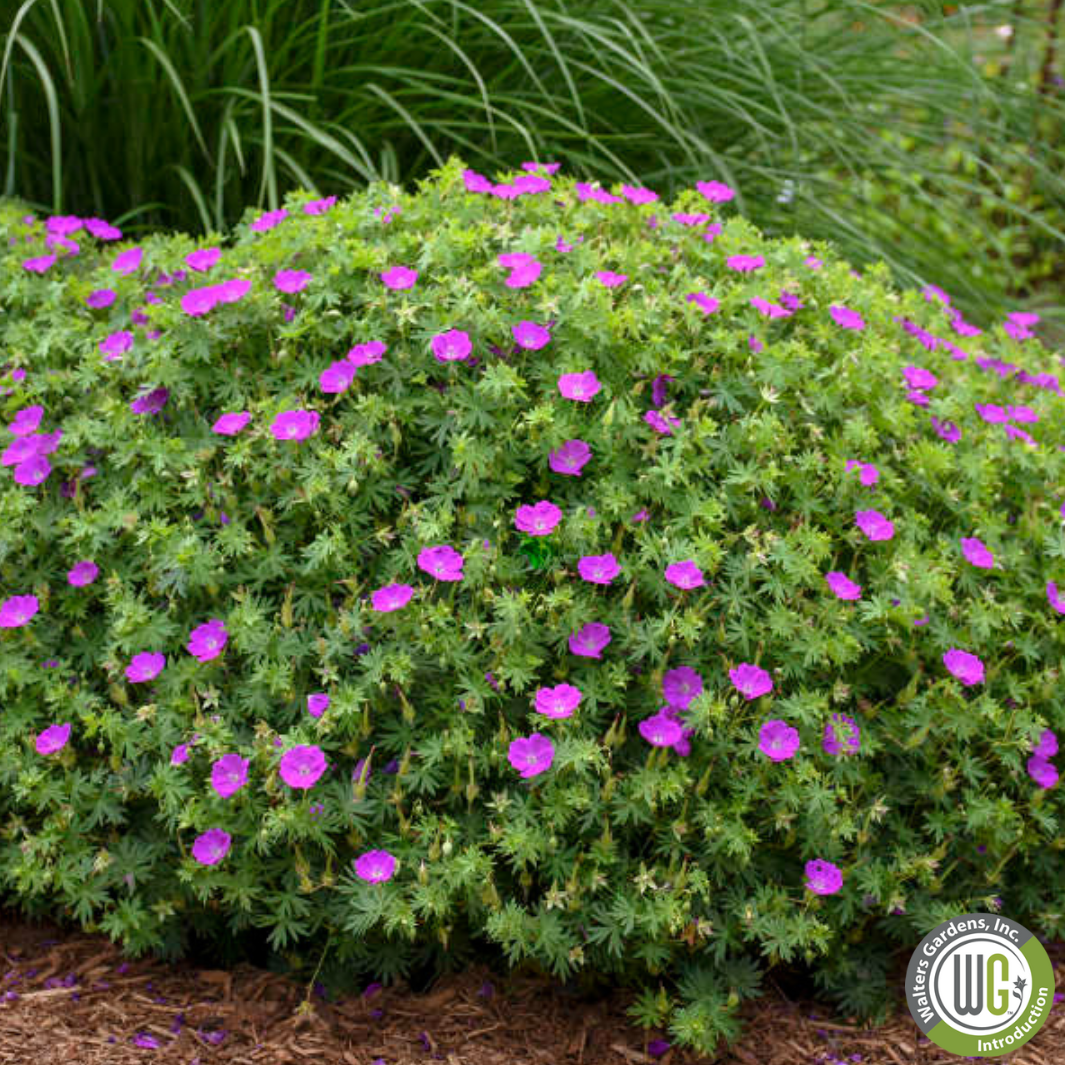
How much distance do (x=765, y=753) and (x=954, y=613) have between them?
1.54 ft

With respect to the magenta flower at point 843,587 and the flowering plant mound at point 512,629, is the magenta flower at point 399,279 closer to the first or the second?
the flowering plant mound at point 512,629

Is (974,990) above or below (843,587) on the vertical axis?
below

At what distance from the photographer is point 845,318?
249cm

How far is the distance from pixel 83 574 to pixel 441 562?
62cm

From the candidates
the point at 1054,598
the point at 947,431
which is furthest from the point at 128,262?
the point at 1054,598

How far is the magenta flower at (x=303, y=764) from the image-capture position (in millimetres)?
1893

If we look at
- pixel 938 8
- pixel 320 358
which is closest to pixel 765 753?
pixel 320 358

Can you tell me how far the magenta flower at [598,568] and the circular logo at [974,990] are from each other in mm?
766

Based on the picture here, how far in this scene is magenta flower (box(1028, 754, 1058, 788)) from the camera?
218 centimetres

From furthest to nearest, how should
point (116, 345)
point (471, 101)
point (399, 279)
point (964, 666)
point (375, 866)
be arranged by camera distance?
point (471, 101)
point (116, 345)
point (399, 279)
point (964, 666)
point (375, 866)

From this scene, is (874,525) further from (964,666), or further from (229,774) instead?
(229,774)

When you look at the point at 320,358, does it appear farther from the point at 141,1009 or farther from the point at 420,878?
the point at 141,1009

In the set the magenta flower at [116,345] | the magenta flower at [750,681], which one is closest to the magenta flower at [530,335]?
the magenta flower at [750,681]

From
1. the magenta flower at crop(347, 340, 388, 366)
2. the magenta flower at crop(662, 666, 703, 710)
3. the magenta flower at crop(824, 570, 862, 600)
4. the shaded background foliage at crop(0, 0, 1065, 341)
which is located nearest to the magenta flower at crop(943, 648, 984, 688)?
the magenta flower at crop(824, 570, 862, 600)
